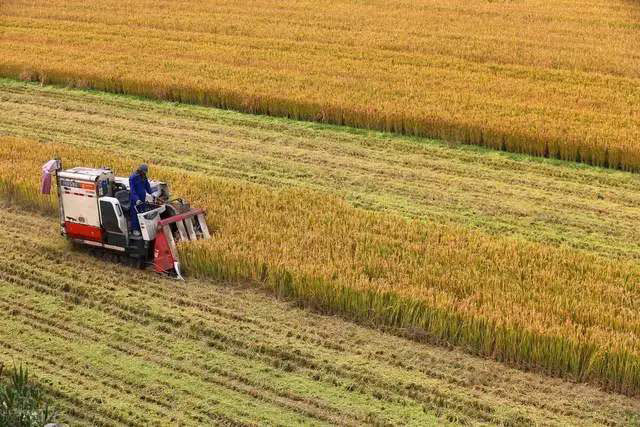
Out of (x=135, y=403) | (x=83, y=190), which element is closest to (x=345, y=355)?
(x=135, y=403)

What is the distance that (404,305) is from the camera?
13062 mm

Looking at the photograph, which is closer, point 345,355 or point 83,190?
point 345,355

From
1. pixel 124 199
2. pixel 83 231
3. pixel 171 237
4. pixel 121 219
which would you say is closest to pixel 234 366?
pixel 171 237

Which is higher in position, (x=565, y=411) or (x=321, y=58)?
(x=321, y=58)

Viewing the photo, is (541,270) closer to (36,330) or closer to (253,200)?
(253,200)

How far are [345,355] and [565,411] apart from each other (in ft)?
8.96

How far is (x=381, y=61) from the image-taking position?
27062mm

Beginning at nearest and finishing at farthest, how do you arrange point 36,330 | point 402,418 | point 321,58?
point 402,418
point 36,330
point 321,58

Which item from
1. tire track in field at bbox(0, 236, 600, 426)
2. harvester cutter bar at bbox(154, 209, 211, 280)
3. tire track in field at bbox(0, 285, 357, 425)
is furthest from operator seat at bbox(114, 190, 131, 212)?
tire track in field at bbox(0, 236, 600, 426)

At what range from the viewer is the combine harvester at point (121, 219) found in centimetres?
1472

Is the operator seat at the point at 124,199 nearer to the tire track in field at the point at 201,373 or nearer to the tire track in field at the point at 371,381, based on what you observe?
the tire track in field at the point at 201,373

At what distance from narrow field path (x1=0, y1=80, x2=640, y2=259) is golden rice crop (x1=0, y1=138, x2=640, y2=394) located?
1.39 meters

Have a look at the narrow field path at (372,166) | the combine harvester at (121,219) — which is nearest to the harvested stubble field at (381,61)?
the narrow field path at (372,166)

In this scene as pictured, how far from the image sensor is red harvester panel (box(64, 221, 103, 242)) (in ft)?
49.5
